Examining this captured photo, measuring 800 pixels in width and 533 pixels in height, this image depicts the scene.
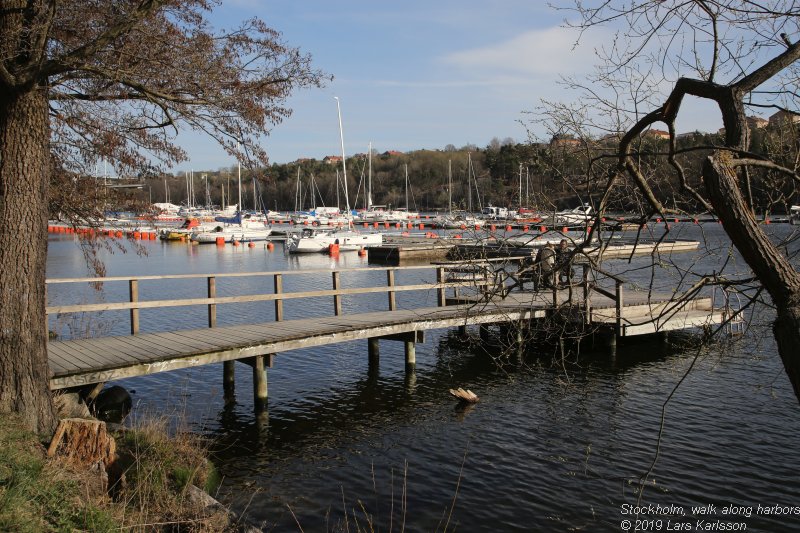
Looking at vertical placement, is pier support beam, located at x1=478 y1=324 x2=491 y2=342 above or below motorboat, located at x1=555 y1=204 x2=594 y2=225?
below

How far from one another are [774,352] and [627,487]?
8.82m

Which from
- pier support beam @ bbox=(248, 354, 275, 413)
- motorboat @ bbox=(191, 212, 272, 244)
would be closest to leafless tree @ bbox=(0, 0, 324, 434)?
pier support beam @ bbox=(248, 354, 275, 413)

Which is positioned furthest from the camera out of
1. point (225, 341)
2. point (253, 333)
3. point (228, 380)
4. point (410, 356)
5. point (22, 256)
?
point (410, 356)

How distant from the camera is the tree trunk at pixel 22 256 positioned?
23.9 ft

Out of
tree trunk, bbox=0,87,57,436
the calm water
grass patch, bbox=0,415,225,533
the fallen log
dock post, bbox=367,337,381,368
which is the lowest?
the calm water

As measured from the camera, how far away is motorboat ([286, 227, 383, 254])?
52.7 m

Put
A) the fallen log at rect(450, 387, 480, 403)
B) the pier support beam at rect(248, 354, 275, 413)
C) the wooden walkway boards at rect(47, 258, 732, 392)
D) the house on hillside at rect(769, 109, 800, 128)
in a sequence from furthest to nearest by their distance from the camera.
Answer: the fallen log at rect(450, 387, 480, 403)
the pier support beam at rect(248, 354, 275, 413)
the wooden walkway boards at rect(47, 258, 732, 392)
the house on hillside at rect(769, 109, 800, 128)

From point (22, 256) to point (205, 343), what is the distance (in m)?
4.03

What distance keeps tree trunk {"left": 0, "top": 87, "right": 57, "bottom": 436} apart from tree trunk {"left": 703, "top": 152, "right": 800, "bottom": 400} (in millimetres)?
6647

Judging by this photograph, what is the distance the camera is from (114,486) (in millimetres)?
6820

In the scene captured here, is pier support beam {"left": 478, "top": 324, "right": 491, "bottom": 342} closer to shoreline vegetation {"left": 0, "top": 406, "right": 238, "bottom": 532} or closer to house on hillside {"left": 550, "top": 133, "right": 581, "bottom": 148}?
shoreline vegetation {"left": 0, "top": 406, "right": 238, "bottom": 532}

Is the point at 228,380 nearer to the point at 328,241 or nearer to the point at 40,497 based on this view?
the point at 40,497

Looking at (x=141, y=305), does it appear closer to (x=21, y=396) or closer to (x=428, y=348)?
(x=21, y=396)

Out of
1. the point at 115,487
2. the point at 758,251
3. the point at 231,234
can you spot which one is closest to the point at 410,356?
the point at 115,487
